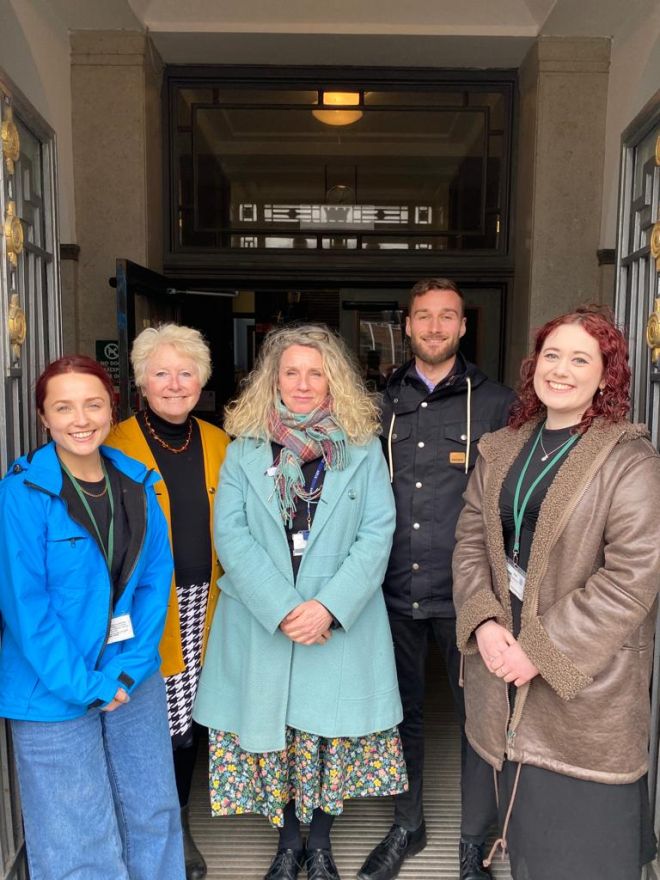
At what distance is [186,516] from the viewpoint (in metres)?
2.42

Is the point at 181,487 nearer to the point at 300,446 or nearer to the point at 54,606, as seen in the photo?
the point at 300,446

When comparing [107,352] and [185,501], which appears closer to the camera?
[185,501]

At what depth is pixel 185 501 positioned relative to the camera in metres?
2.42

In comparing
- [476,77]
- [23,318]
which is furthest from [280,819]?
[476,77]

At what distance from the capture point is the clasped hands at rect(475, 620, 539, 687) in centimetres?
190

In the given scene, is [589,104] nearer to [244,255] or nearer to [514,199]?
[514,199]

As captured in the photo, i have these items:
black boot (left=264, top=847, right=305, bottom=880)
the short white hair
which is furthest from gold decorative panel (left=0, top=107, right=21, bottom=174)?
black boot (left=264, top=847, right=305, bottom=880)

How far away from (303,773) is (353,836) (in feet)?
1.87

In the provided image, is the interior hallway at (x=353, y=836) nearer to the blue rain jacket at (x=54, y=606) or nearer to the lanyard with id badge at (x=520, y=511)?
the blue rain jacket at (x=54, y=606)

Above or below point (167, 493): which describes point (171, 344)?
above

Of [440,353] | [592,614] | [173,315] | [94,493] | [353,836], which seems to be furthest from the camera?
[173,315]

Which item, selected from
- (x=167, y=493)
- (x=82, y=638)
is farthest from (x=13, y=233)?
(x=82, y=638)

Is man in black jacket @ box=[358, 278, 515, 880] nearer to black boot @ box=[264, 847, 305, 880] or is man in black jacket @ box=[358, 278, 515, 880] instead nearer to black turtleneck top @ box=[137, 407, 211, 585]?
black boot @ box=[264, 847, 305, 880]

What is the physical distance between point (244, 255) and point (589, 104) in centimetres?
223
